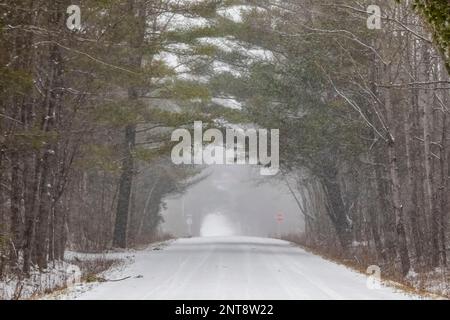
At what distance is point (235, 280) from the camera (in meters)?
12.7

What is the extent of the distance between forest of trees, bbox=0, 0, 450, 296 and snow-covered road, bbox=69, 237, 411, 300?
2.18 m

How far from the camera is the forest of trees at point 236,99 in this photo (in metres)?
13.5

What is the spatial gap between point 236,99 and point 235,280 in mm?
16165

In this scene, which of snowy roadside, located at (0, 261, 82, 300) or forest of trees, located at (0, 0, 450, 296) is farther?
forest of trees, located at (0, 0, 450, 296)

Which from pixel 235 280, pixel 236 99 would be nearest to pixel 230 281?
pixel 235 280

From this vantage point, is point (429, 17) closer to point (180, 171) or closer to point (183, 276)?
point (183, 276)

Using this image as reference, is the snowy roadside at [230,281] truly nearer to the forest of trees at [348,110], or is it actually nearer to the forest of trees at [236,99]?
the forest of trees at [236,99]

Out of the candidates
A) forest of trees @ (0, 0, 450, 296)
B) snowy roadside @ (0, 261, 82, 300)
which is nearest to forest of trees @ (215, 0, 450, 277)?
forest of trees @ (0, 0, 450, 296)

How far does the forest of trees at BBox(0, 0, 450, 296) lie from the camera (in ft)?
44.4

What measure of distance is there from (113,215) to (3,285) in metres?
21.5

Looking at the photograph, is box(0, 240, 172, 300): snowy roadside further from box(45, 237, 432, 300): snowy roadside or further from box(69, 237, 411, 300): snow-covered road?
box(69, 237, 411, 300): snow-covered road

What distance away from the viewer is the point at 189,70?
26.7 meters

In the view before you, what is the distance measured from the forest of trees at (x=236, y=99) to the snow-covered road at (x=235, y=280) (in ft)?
7.16
